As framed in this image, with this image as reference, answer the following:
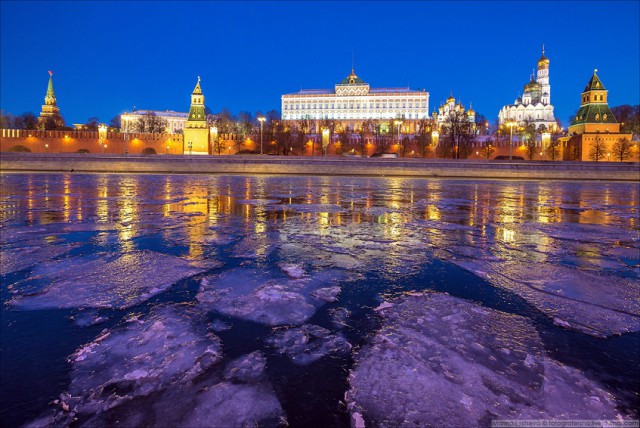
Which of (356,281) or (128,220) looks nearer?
(356,281)

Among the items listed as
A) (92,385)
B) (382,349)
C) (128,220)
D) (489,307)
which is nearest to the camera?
(92,385)

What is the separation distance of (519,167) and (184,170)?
68.2 ft

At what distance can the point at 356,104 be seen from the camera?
108500mm

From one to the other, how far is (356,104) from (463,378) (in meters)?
111

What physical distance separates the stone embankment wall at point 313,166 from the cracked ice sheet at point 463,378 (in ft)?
79.3

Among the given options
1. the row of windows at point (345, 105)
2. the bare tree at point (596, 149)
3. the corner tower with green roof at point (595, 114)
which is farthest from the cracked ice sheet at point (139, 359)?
the row of windows at point (345, 105)

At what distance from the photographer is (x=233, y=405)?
178 cm

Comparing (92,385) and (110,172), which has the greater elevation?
(110,172)

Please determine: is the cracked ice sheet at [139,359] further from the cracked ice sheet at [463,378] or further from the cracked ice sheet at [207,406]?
the cracked ice sheet at [463,378]

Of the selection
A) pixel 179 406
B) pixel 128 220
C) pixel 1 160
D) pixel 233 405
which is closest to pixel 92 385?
pixel 179 406

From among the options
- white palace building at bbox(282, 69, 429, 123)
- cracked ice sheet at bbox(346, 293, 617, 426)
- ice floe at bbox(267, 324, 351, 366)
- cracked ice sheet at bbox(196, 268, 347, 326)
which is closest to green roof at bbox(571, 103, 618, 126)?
white palace building at bbox(282, 69, 429, 123)

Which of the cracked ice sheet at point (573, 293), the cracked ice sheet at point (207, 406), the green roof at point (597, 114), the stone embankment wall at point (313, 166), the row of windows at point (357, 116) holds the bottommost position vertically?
the cracked ice sheet at point (207, 406)

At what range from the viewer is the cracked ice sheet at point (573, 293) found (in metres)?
2.71

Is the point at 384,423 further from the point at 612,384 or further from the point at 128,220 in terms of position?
the point at 128,220
